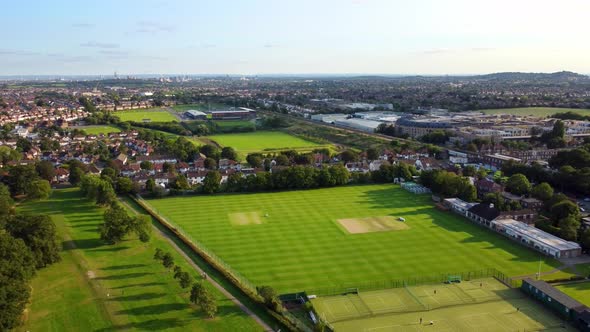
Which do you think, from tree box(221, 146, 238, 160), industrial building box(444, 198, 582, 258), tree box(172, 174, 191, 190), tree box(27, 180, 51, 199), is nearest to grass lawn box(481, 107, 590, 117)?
tree box(221, 146, 238, 160)

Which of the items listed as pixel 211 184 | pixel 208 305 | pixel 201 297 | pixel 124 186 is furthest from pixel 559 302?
pixel 124 186

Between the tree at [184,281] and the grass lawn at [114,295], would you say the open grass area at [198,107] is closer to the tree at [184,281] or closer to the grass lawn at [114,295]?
the grass lawn at [114,295]

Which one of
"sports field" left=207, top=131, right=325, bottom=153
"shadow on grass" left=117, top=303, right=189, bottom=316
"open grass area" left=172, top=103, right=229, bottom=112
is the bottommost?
"shadow on grass" left=117, top=303, right=189, bottom=316

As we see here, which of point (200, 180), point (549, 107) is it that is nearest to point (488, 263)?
point (200, 180)

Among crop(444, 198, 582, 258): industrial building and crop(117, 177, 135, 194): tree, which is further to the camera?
crop(117, 177, 135, 194): tree

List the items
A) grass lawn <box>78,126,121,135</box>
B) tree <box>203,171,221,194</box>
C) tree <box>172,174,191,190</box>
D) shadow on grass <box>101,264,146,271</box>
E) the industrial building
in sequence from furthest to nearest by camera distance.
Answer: grass lawn <box>78,126,121,135</box> < tree <box>172,174,191,190</box> < tree <box>203,171,221,194</box> < the industrial building < shadow on grass <box>101,264,146,271</box>

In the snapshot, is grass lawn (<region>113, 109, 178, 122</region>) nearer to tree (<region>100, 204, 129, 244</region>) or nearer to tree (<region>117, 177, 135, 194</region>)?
tree (<region>117, 177, 135, 194</region>)
